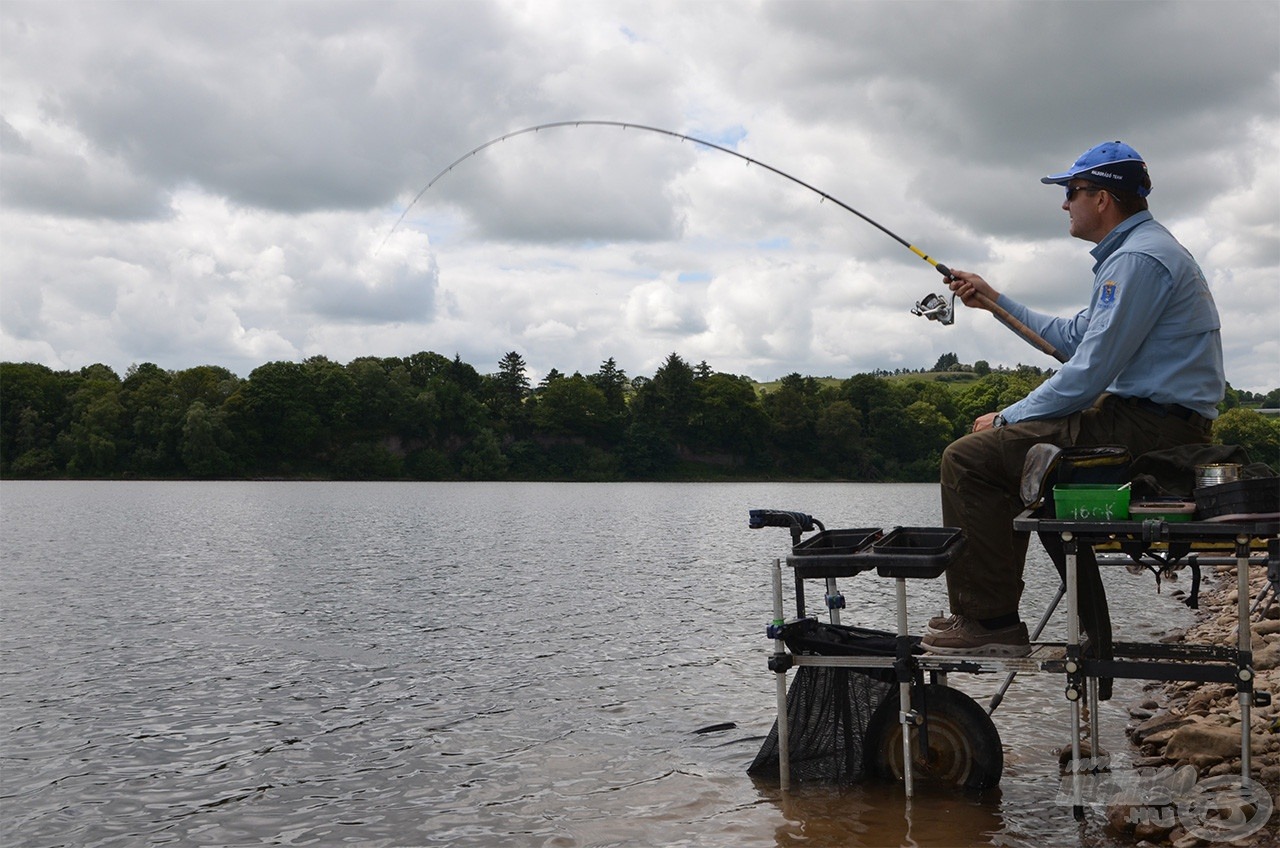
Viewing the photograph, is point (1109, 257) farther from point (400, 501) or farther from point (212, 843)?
point (400, 501)

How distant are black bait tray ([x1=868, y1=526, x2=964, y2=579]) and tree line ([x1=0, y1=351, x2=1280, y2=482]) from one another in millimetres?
104180

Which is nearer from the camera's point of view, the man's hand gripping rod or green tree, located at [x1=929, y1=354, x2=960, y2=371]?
the man's hand gripping rod

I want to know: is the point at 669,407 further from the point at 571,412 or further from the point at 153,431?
the point at 153,431

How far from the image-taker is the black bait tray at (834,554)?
5945mm

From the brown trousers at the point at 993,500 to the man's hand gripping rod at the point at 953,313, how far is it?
748mm

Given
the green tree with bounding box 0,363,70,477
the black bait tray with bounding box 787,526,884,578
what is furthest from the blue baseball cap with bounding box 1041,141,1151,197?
the green tree with bounding box 0,363,70,477

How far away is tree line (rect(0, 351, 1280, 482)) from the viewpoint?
107m

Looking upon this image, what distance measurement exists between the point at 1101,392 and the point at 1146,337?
1.16ft

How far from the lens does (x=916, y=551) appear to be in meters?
5.95

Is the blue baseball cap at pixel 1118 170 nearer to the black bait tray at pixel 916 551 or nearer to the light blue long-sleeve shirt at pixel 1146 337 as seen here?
the light blue long-sleeve shirt at pixel 1146 337

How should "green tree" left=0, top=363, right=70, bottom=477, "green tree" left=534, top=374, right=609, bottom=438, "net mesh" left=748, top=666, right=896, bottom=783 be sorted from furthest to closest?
"green tree" left=534, top=374, right=609, bottom=438 < "green tree" left=0, top=363, right=70, bottom=477 < "net mesh" left=748, top=666, right=896, bottom=783

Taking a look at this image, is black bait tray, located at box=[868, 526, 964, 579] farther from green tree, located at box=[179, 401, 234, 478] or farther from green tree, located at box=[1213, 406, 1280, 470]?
green tree, located at box=[179, 401, 234, 478]

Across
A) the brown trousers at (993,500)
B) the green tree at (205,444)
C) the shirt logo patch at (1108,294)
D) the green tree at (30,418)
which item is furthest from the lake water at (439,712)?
the green tree at (30,418)

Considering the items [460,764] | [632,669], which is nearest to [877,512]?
[632,669]
